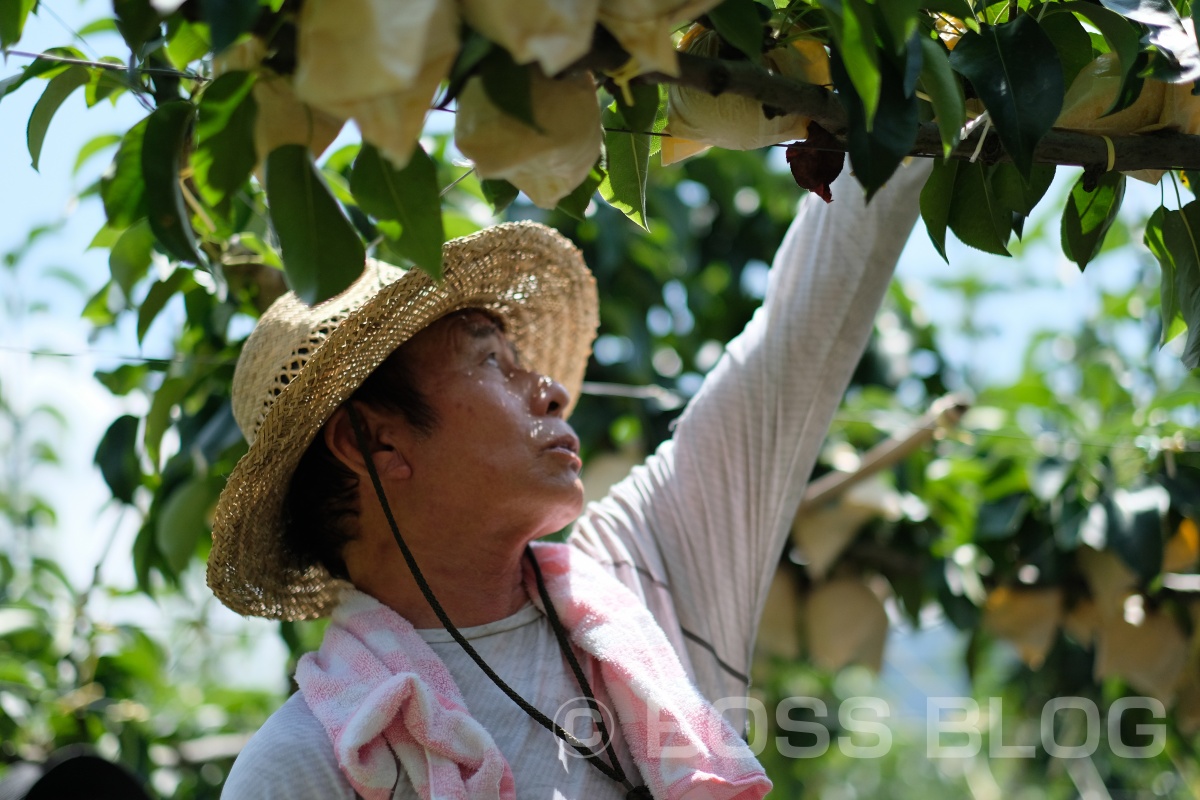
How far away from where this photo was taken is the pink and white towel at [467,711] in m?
0.97

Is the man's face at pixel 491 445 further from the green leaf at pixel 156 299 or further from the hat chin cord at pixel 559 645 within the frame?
the green leaf at pixel 156 299

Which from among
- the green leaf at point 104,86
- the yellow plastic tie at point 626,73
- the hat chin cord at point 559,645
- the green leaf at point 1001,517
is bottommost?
the green leaf at point 1001,517

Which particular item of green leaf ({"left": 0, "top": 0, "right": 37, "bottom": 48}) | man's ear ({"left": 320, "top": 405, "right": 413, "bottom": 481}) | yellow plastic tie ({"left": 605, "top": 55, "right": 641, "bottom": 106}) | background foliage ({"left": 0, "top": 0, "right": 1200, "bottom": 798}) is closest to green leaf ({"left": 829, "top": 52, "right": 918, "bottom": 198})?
background foliage ({"left": 0, "top": 0, "right": 1200, "bottom": 798})

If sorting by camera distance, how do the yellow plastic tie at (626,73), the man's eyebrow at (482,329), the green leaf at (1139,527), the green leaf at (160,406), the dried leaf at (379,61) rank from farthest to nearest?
the green leaf at (1139,527) < the green leaf at (160,406) < the man's eyebrow at (482,329) < the yellow plastic tie at (626,73) < the dried leaf at (379,61)

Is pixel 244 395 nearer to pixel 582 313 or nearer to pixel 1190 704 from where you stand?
pixel 582 313

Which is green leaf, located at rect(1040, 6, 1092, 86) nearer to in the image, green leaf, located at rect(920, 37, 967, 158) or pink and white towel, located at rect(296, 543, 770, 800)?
green leaf, located at rect(920, 37, 967, 158)

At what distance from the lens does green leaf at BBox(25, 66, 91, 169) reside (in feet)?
3.23

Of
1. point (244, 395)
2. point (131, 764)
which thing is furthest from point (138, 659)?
point (244, 395)

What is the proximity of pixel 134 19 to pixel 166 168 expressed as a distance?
0.15 meters

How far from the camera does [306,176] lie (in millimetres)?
708

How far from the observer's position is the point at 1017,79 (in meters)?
0.77

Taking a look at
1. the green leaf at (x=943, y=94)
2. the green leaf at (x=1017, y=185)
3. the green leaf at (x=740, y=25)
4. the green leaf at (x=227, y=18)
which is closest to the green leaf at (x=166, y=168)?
the green leaf at (x=227, y=18)

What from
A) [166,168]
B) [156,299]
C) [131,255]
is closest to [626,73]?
[166,168]

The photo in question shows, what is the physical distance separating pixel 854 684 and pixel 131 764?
9.11ft
